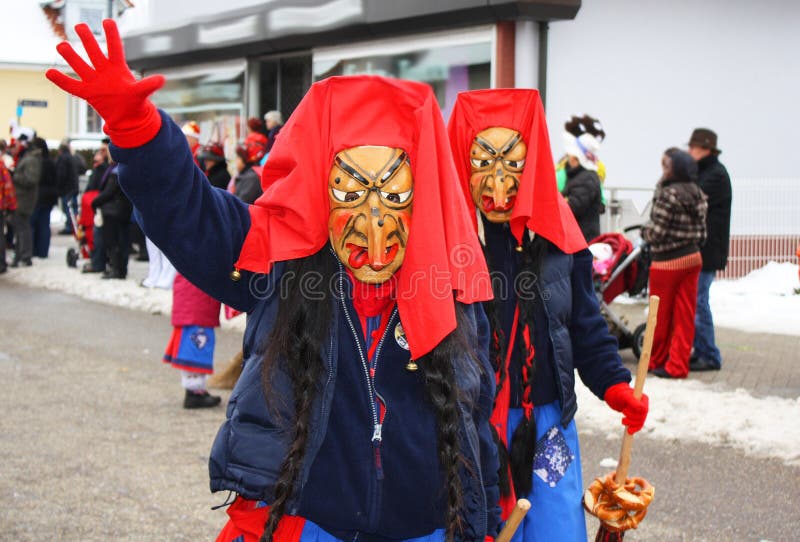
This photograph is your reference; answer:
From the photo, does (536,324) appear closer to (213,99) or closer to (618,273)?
(618,273)

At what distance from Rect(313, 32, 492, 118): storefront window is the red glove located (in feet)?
31.4

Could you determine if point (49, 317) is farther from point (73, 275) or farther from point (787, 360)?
point (787, 360)

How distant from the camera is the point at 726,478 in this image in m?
5.95

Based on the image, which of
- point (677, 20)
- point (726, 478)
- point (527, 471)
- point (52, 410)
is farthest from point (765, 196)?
point (527, 471)

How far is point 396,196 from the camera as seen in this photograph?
2777 millimetres

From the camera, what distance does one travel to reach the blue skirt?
11.6 feet

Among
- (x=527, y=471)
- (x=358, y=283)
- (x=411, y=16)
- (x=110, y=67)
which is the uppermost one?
(x=411, y=16)

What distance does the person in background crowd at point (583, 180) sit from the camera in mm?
8781

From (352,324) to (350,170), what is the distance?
408 millimetres

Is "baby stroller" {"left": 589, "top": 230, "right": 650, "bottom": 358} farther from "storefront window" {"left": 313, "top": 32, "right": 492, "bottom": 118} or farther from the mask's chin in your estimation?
the mask's chin

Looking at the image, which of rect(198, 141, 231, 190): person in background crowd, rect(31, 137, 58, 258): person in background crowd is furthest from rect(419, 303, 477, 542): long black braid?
rect(31, 137, 58, 258): person in background crowd

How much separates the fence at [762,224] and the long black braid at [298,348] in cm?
1261

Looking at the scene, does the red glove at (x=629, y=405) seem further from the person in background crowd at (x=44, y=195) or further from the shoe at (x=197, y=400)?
the person in background crowd at (x=44, y=195)

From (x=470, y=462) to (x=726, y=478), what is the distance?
378 centimetres
